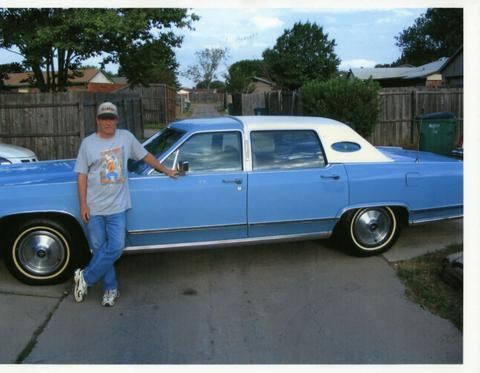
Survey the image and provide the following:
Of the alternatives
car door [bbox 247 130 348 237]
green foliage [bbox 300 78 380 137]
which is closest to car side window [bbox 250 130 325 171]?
car door [bbox 247 130 348 237]

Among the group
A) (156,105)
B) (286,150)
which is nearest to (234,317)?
(286,150)

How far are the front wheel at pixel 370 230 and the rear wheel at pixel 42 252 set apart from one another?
104 inches

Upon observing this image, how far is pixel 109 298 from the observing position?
14.8 ft

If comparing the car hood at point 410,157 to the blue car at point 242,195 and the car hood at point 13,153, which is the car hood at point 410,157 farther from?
the car hood at point 13,153

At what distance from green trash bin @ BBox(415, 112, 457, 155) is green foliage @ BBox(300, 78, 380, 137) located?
1459 millimetres

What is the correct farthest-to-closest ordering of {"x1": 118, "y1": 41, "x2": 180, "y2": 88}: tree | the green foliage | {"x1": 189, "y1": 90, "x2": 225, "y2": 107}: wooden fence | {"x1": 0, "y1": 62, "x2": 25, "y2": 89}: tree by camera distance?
{"x1": 189, "y1": 90, "x2": 225, "y2": 107}: wooden fence
{"x1": 118, "y1": 41, "x2": 180, "y2": 88}: tree
{"x1": 0, "y1": 62, "x2": 25, "y2": 89}: tree
the green foliage

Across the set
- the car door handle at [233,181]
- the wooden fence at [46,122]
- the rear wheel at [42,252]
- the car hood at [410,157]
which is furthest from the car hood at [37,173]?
the wooden fence at [46,122]

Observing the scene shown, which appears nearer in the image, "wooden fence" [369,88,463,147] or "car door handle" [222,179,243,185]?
"car door handle" [222,179,243,185]

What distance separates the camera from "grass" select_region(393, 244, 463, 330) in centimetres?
430

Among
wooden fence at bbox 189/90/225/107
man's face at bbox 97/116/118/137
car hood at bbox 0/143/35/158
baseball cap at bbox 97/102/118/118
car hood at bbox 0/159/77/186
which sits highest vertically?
wooden fence at bbox 189/90/225/107

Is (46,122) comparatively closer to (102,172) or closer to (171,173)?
(171,173)

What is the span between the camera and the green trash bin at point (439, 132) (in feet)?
40.9

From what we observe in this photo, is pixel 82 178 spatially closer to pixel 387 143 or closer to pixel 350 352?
pixel 350 352

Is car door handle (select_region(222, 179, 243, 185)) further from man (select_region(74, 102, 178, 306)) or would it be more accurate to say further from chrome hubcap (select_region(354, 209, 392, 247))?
chrome hubcap (select_region(354, 209, 392, 247))
